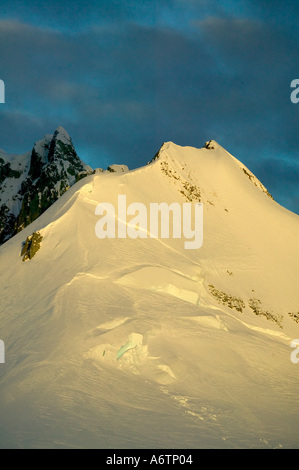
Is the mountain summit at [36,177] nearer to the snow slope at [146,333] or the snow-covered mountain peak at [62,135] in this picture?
the snow-covered mountain peak at [62,135]

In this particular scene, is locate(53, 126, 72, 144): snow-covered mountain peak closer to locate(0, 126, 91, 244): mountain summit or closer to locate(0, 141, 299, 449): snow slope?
locate(0, 126, 91, 244): mountain summit

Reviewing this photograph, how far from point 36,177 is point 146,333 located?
346 feet

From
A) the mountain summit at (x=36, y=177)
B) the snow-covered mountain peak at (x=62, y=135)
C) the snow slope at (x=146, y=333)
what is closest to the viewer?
the snow slope at (x=146, y=333)

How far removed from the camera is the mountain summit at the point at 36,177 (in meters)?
103

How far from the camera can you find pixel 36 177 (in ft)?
390

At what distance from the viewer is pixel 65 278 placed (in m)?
24.3

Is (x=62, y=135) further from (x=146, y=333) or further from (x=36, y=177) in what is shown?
(x=146, y=333)

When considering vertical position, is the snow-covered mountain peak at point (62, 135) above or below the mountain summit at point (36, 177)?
above

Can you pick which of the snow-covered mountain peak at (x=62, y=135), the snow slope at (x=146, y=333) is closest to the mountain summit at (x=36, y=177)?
the snow-covered mountain peak at (x=62, y=135)

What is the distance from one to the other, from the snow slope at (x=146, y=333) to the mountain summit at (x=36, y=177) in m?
67.6
